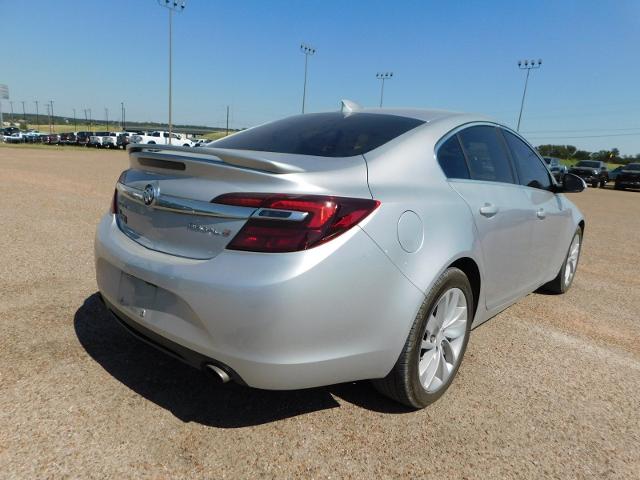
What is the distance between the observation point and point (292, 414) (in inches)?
92.7

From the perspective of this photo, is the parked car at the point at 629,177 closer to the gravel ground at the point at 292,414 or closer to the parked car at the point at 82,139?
the gravel ground at the point at 292,414

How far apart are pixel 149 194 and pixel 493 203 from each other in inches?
77.3

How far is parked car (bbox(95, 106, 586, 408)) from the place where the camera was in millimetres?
1862

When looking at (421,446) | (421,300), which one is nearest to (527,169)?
(421,300)

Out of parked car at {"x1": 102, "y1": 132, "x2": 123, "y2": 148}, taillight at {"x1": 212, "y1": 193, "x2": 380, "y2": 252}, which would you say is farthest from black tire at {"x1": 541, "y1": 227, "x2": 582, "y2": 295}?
parked car at {"x1": 102, "y1": 132, "x2": 123, "y2": 148}

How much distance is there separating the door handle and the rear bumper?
85 centimetres

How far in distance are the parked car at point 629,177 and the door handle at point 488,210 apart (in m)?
29.2

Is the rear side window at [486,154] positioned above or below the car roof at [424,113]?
below

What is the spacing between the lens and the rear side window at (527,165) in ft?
11.6

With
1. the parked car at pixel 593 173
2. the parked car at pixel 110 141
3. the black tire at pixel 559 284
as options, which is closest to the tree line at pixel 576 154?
the parked car at pixel 593 173

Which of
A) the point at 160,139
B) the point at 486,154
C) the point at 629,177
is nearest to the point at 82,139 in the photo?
the point at 160,139

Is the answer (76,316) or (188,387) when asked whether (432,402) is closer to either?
(188,387)

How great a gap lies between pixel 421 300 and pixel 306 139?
1.11 meters

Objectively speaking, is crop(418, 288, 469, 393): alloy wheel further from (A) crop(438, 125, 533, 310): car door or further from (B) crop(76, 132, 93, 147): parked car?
(B) crop(76, 132, 93, 147): parked car
